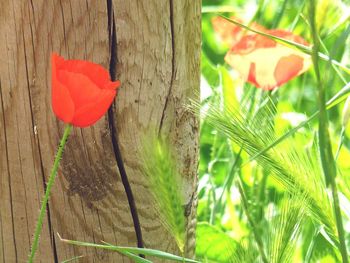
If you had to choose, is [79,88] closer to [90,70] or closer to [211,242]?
[90,70]

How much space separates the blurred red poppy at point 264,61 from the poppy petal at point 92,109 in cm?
81

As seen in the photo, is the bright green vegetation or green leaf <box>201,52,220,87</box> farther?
green leaf <box>201,52,220,87</box>

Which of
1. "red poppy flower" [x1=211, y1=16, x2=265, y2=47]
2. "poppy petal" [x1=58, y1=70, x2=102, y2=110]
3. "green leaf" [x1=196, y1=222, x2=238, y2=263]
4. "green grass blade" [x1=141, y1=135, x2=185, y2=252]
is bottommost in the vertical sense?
"green leaf" [x1=196, y1=222, x2=238, y2=263]

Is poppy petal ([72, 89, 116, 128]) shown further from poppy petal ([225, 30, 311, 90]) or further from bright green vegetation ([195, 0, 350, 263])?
poppy petal ([225, 30, 311, 90])

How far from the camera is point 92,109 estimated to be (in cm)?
163

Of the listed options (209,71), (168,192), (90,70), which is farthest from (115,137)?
(209,71)

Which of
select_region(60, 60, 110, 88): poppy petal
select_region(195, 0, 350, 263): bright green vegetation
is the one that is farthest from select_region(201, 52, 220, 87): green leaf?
select_region(60, 60, 110, 88): poppy petal

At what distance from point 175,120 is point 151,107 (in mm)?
66

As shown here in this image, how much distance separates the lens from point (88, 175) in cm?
198

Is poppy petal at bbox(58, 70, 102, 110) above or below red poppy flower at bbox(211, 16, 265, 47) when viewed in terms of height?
above

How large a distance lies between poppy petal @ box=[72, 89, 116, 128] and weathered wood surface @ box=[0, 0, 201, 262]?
293mm

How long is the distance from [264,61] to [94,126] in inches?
24.4

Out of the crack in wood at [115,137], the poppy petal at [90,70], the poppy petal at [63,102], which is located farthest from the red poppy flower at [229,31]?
the poppy petal at [63,102]

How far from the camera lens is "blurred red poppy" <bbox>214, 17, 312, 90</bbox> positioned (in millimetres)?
2395
